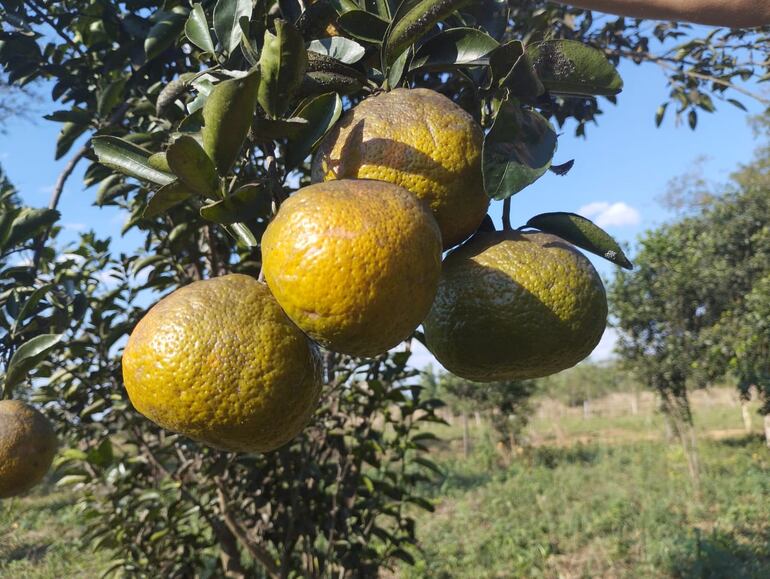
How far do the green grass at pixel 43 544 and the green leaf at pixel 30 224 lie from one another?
3692mm

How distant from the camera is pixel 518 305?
76 cm

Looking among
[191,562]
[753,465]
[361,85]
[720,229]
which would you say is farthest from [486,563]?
[720,229]

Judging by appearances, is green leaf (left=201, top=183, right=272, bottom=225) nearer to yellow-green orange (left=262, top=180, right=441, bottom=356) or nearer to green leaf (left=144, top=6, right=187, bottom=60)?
yellow-green orange (left=262, top=180, right=441, bottom=356)

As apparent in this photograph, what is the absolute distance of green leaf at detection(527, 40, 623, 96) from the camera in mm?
768

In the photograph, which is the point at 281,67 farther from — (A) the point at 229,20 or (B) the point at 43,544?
(B) the point at 43,544

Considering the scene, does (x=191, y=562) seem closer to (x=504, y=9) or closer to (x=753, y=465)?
(x=504, y=9)

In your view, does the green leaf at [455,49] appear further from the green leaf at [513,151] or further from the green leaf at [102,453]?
the green leaf at [102,453]

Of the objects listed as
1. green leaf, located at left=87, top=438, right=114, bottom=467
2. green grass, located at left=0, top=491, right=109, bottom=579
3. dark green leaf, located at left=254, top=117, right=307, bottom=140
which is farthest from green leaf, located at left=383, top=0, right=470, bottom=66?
green grass, located at left=0, top=491, right=109, bottom=579

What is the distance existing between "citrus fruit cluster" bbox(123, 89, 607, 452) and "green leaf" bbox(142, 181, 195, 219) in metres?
0.11

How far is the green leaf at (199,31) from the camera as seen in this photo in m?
0.92

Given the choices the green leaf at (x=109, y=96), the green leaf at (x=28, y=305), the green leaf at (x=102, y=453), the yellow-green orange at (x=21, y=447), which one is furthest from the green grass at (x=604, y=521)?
the green leaf at (x=109, y=96)

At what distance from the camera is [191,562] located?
2689 millimetres

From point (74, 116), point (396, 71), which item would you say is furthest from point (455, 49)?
point (74, 116)

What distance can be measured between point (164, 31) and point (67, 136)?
0.59 metres
